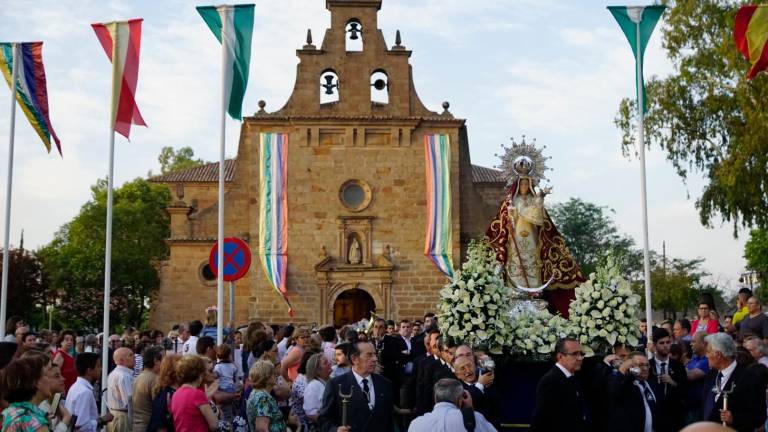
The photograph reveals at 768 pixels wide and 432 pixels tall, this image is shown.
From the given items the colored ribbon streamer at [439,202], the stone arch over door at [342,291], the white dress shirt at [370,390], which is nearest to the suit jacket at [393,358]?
the white dress shirt at [370,390]

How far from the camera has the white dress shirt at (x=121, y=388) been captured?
11078 millimetres

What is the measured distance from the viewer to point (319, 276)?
127ft

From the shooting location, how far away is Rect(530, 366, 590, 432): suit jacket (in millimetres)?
9391

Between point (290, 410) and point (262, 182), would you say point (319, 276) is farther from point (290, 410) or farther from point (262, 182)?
point (290, 410)

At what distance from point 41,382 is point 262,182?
102 ft

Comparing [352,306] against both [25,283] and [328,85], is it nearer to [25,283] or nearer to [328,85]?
[328,85]

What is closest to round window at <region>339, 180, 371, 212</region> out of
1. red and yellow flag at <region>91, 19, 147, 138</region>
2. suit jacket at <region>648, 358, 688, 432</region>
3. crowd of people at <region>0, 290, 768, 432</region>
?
red and yellow flag at <region>91, 19, 147, 138</region>

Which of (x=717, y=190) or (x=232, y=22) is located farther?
(x=717, y=190)

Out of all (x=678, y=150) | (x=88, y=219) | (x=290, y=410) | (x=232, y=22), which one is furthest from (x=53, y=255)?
(x=290, y=410)

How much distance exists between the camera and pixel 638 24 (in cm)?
1716

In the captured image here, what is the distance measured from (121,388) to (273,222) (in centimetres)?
2713

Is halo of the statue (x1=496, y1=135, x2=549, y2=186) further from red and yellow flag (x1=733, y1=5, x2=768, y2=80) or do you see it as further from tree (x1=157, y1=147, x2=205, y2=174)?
tree (x1=157, y1=147, x2=205, y2=174)

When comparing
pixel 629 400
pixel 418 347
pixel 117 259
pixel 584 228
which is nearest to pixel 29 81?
pixel 418 347

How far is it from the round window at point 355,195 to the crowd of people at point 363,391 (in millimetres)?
26259
